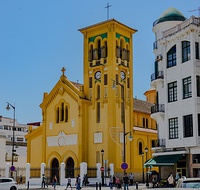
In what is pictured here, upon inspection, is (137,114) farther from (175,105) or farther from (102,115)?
(175,105)

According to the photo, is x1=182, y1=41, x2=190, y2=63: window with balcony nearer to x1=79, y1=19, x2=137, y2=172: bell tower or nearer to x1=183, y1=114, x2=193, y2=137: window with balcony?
x1=183, y1=114, x2=193, y2=137: window with balcony

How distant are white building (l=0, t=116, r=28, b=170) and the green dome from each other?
21042mm

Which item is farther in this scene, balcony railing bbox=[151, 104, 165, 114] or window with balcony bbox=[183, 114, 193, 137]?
balcony railing bbox=[151, 104, 165, 114]

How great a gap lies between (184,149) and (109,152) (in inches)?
717

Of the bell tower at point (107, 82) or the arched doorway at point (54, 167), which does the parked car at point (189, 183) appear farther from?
the arched doorway at point (54, 167)

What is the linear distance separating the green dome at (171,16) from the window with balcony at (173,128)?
11.7m

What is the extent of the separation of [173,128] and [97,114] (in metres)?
19.8

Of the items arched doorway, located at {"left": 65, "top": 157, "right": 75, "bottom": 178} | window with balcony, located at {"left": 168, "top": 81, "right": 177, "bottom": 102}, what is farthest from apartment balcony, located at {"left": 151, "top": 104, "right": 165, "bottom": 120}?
arched doorway, located at {"left": 65, "top": 157, "right": 75, "bottom": 178}

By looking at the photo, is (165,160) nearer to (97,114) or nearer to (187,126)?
(187,126)

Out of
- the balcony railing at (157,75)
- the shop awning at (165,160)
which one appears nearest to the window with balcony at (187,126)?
the shop awning at (165,160)

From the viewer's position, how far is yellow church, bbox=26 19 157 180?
56.4 m

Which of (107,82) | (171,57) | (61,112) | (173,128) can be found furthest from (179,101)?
(61,112)

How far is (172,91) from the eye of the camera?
40.0 meters

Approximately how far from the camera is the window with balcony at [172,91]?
39.6 m
